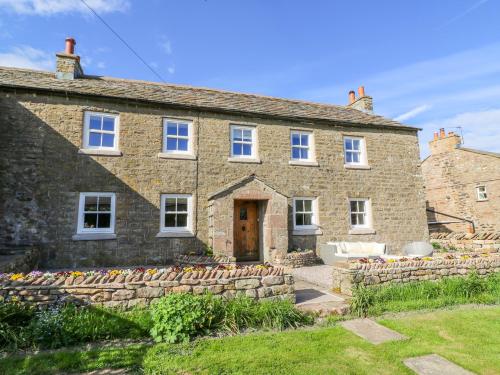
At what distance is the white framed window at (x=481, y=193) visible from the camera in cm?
1962

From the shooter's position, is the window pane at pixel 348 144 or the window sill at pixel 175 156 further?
the window pane at pixel 348 144

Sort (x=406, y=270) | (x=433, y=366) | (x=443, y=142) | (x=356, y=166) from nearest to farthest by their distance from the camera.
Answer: (x=433, y=366) < (x=406, y=270) < (x=356, y=166) < (x=443, y=142)

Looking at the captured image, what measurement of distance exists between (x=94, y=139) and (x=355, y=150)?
38.7ft

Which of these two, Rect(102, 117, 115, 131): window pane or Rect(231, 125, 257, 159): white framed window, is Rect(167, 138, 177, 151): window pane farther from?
Rect(231, 125, 257, 159): white framed window

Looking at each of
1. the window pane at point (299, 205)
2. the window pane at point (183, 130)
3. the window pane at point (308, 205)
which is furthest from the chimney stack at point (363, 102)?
the window pane at point (183, 130)

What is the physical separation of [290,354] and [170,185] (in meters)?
8.68

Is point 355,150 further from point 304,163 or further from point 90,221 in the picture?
point 90,221

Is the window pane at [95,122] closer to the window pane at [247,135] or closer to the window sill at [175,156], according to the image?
the window sill at [175,156]

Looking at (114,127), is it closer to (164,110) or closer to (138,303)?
(164,110)

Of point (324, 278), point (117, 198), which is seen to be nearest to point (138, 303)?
point (324, 278)

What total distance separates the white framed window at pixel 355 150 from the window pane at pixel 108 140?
10.6m

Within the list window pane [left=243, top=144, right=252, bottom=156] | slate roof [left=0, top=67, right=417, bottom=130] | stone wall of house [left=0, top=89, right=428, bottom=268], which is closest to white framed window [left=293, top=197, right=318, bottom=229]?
stone wall of house [left=0, top=89, right=428, bottom=268]

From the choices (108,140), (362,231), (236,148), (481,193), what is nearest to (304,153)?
(236,148)

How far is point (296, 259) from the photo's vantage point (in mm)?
11641
